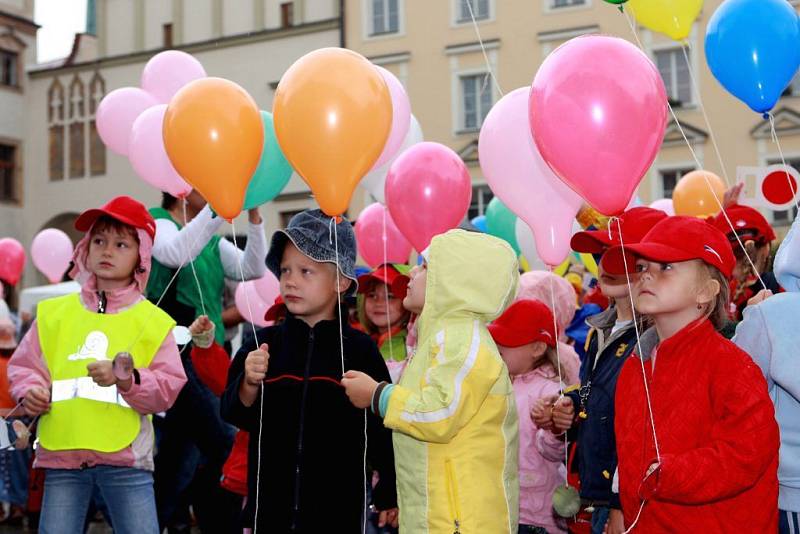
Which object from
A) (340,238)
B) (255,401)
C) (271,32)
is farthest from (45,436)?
(271,32)

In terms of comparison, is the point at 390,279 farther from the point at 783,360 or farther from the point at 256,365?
the point at 783,360

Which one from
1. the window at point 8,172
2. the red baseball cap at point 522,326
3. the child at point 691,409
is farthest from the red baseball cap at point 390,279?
the window at point 8,172

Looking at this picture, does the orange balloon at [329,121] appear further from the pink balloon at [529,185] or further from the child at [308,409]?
the pink balloon at [529,185]

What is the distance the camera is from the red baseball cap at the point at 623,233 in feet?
11.3

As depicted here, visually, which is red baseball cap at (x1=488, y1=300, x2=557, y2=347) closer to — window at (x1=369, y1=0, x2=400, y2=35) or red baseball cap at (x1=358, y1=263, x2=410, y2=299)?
red baseball cap at (x1=358, y1=263, x2=410, y2=299)

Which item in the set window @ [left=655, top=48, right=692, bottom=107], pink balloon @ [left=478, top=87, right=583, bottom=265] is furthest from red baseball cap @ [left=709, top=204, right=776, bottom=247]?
window @ [left=655, top=48, right=692, bottom=107]

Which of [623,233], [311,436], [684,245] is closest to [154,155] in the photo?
[311,436]

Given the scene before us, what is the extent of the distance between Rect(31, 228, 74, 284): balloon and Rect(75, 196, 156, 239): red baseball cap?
899cm

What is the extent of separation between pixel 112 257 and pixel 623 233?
2.09 meters

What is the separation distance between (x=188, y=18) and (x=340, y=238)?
22936mm

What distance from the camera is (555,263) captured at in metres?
4.38

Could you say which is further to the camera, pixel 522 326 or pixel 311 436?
pixel 522 326

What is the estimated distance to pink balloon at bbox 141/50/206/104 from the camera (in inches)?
241

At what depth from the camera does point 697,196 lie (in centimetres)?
762
